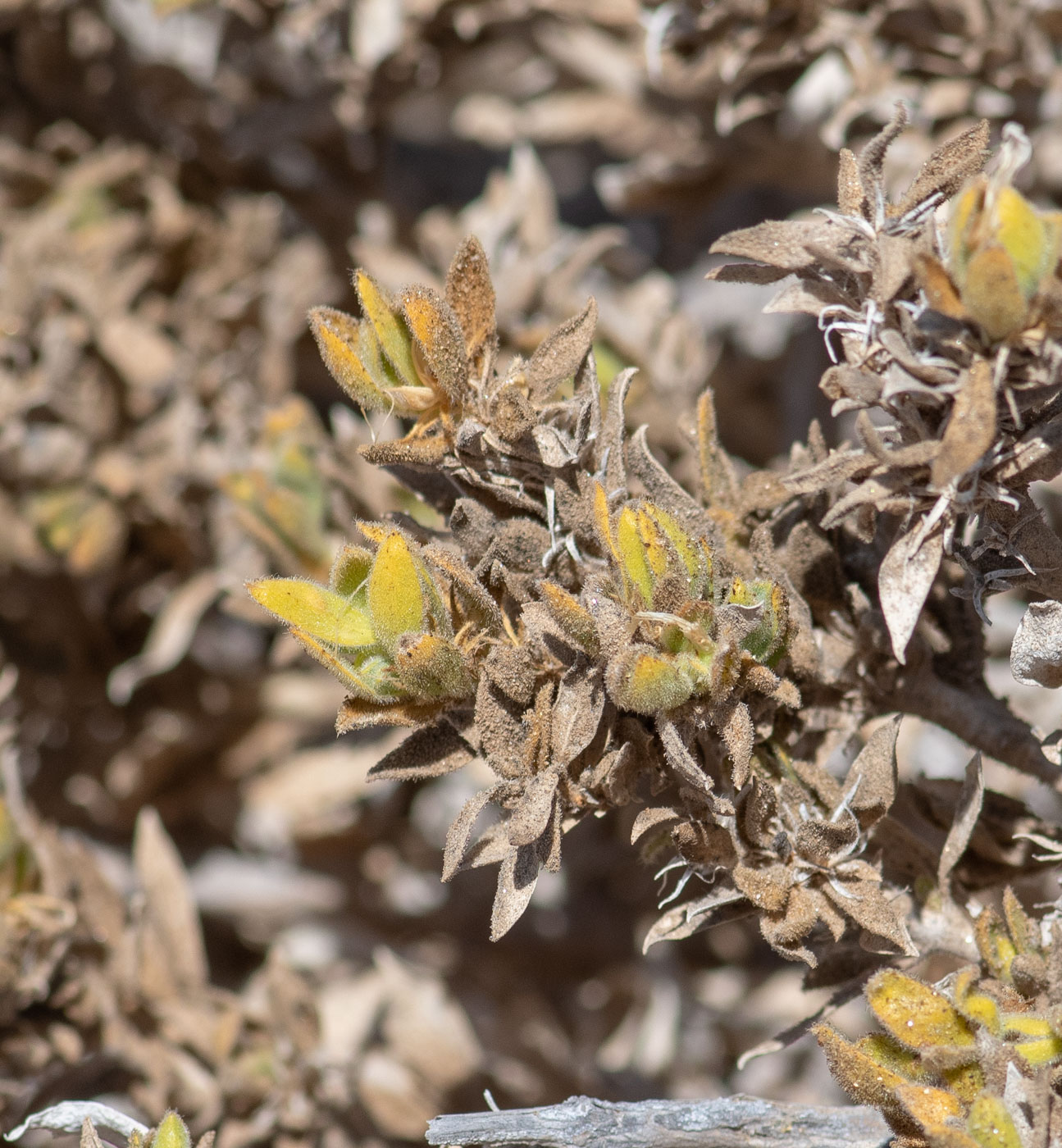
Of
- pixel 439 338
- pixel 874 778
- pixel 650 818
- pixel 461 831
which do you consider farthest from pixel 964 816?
pixel 439 338

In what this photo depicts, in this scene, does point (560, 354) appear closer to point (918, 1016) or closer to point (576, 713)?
point (576, 713)

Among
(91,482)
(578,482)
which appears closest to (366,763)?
(91,482)

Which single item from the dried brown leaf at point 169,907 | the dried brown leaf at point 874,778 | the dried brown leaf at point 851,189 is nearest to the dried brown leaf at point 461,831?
the dried brown leaf at point 874,778

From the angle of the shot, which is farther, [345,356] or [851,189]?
[345,356]

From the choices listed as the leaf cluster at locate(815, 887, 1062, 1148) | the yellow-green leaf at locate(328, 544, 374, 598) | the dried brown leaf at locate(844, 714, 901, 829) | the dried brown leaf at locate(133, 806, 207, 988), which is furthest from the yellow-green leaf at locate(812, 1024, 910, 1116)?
the dried brown leaf at locate(133, 806, 207, 988)

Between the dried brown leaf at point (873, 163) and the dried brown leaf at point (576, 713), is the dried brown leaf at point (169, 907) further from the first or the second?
the dried brown leaf at point (873, 163)

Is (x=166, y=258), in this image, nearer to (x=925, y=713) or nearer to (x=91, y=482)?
(x=91, y=482)
